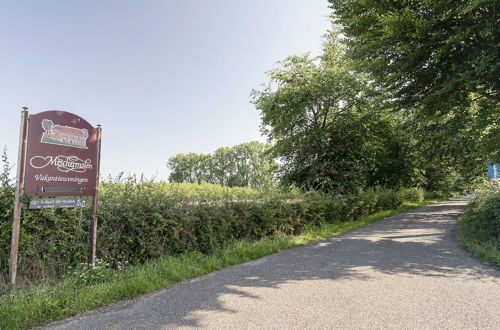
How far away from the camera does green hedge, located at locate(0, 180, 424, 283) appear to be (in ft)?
14.1

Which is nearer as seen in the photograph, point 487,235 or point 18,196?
point 18,196

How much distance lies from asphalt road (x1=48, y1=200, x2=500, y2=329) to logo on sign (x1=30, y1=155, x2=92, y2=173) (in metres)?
2.40

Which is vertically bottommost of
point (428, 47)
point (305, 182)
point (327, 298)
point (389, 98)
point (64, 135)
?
point (327, 298)

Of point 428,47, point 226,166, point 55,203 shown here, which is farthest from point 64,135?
point 226,166

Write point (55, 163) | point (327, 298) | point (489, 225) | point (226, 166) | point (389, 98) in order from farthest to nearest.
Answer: point (226, 166) < point (389, 98) < point (489, 225) < point (55, 163) < point (327, 298)

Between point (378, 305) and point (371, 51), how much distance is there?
7942 millimetres

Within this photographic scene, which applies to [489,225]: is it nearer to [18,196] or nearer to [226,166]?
[18,196]

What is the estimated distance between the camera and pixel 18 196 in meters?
4.05

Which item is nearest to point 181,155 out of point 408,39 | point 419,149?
point 419,149

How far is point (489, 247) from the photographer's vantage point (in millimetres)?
6543

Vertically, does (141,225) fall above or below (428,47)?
below

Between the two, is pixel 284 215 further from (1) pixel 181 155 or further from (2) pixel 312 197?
(1) pixel 181 155

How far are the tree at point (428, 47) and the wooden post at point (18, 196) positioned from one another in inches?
341

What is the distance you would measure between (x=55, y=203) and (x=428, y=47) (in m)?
10.3
